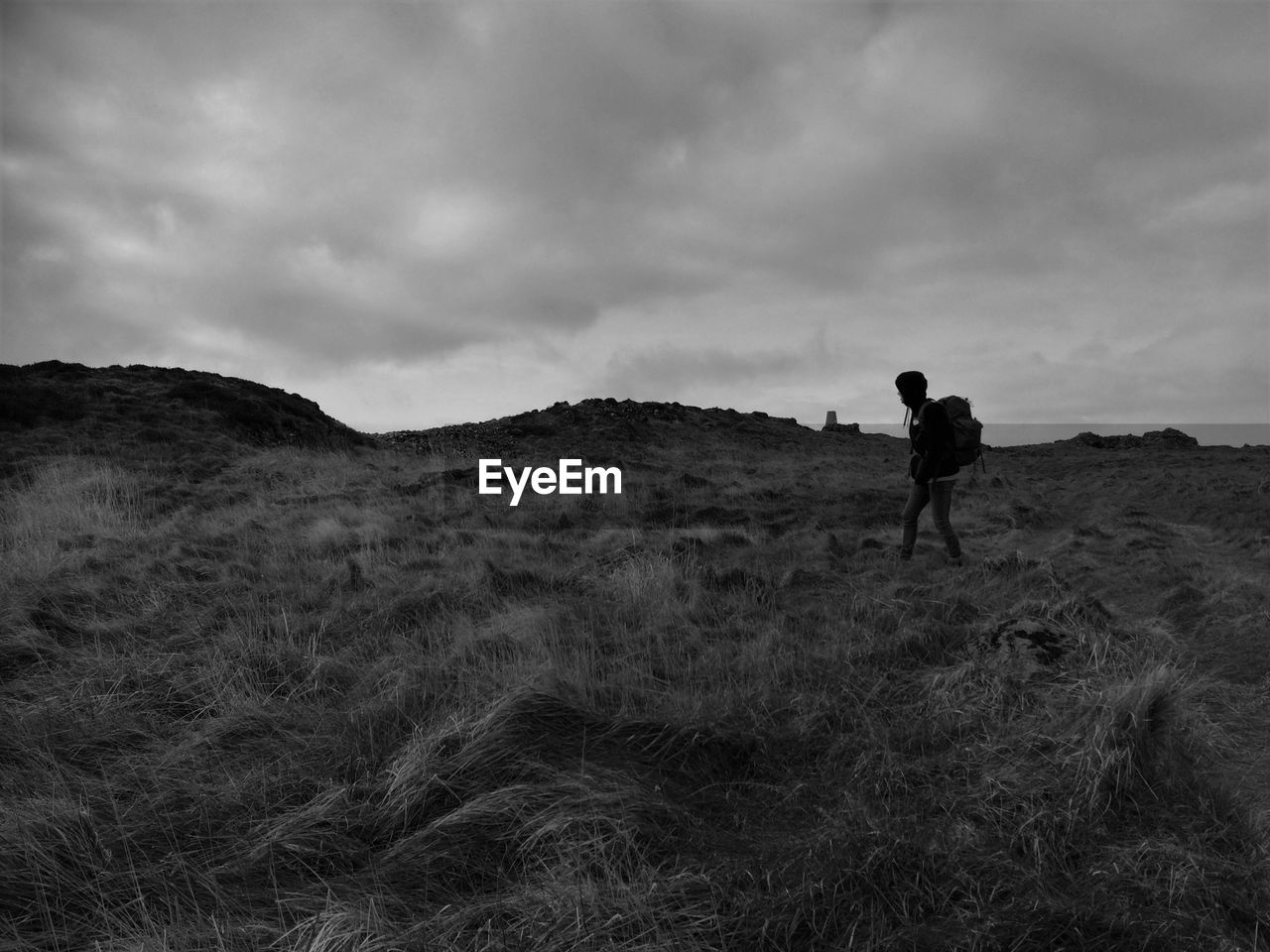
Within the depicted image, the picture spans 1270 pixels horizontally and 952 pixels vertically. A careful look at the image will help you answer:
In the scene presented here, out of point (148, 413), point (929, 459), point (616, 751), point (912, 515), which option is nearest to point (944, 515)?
point (912, 515)

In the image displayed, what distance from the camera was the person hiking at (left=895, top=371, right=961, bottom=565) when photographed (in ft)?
25.3

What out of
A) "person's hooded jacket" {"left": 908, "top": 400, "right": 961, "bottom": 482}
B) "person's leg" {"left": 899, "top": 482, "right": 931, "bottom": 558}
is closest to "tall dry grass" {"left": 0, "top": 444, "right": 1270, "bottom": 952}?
"person's leg" {"left": 899, "top": 482, "right": 931, "bottom": 558}

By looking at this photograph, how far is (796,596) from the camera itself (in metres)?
6.01

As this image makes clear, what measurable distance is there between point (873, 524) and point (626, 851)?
33.6ft

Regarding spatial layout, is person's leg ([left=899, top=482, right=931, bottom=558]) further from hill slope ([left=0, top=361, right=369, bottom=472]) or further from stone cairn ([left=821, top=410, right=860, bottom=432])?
stone cairn ([left=821, top=410, right=860, bottom=432])

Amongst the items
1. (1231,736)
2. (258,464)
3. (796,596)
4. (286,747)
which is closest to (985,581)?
(796,596)

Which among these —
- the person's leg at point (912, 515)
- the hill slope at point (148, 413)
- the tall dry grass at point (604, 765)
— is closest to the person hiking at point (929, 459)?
the person's leg at point (912, 515)

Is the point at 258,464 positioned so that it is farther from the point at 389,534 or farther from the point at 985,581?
the point at 985,581

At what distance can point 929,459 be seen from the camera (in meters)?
7.74

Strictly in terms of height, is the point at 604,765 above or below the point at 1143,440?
below

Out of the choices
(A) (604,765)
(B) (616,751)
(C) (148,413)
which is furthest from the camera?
(C) (148,413)

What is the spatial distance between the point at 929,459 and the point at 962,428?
62cm

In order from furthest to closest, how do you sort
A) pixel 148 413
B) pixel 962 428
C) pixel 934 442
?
1. pixel 148 413
2. pixel 962 428
3. pixel 934 442

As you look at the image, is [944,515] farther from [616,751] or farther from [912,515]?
[616,751]
